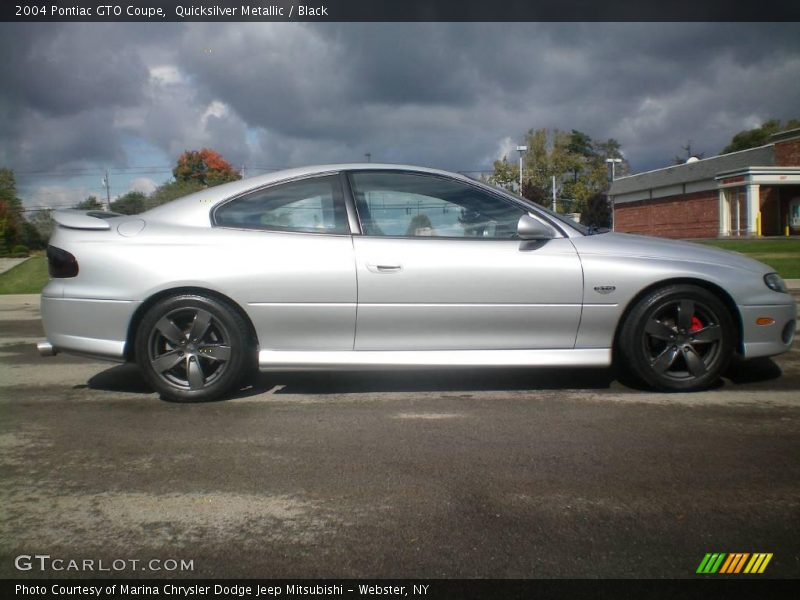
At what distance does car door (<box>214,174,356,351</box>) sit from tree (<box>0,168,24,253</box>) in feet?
81.7

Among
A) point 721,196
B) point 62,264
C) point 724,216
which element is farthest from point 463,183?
point 724,216

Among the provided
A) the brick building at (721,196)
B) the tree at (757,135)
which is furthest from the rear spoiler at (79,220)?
the tree at (757,135)

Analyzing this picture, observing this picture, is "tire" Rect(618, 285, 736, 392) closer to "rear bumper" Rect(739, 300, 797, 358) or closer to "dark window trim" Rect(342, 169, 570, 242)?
"rear bumper" Rect(739, 300, 797, 358)

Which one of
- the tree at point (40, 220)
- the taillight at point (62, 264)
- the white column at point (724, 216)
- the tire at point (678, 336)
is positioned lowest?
the tire at point (678, 336)

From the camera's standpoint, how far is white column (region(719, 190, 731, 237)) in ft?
127

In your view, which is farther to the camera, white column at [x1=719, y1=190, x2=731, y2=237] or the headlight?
white column at [x1=719, y1=190, x2=731, y2=237]

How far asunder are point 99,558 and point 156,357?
209 centimetres

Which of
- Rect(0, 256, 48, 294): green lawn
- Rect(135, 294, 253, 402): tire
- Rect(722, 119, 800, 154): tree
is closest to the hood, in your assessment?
Rect(135, 294, 253, 402): tire

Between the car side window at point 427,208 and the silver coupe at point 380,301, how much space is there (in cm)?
5

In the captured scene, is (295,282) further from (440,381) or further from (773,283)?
(773,283)

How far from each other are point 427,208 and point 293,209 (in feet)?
3.01

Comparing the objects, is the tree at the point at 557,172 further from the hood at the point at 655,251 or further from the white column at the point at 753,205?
the hood at the point at 655,251

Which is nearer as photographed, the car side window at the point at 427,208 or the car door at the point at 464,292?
the car door at the point at 464,292

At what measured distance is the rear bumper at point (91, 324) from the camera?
13.9ft
